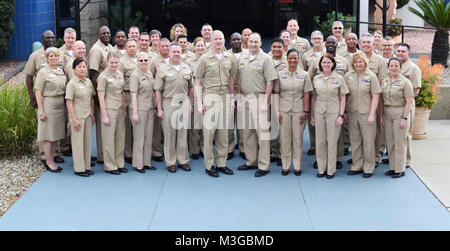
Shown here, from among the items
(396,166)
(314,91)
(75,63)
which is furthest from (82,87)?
(396,166)

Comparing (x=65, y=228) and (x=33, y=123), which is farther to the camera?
(x=33, y=123)

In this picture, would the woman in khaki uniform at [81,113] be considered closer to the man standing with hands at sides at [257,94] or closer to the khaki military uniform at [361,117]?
the man standing with hands at sides at [257,94]

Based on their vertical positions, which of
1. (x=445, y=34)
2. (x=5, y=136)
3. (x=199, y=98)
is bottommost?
(x=5, y=136)

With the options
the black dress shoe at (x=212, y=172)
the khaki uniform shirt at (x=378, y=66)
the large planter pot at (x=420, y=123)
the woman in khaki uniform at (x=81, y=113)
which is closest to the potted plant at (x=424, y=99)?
the large planter pot at (x=420, y=123)

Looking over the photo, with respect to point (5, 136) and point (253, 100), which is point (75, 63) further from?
point (253, 100)

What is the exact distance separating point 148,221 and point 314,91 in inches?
119

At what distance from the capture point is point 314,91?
894 centimetres

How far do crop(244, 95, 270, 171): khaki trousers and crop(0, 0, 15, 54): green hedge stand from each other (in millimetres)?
8641

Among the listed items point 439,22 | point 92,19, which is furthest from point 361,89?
point 92,19

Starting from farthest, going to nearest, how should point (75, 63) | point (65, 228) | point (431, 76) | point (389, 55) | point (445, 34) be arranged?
point (445, 34) → point (431, 76) → point (389, 55) → point (75, 63) → point (65, 228)

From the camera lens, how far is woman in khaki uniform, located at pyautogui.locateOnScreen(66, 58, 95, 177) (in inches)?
346

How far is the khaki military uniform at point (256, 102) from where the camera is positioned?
8898 mm

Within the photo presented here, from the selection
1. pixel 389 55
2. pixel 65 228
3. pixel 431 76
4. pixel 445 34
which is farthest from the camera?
pixel 445 34

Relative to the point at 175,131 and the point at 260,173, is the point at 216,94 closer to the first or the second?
the point at 175,131
